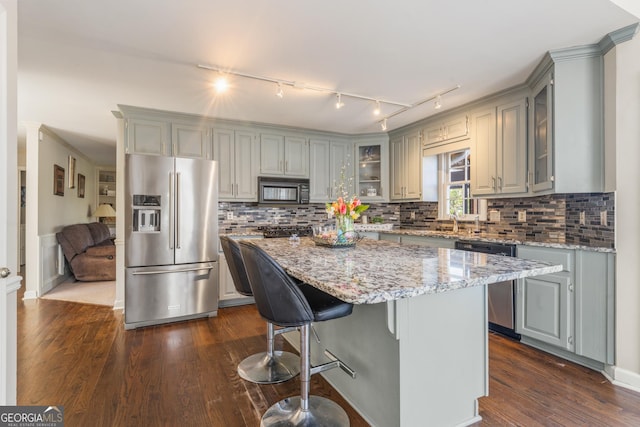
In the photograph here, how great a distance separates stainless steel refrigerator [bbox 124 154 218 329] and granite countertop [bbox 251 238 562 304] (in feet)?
6.21

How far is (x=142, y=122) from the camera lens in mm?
3619

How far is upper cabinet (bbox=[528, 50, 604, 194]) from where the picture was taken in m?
2.35

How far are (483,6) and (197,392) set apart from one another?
116 inches

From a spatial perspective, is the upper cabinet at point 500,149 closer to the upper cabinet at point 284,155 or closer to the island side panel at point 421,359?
the island side panel at point 421,359

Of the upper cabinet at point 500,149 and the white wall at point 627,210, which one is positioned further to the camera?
the upper cabinet at point 500,149

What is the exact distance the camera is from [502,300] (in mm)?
2855

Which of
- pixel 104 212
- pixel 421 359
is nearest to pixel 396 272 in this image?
pixel 421 359

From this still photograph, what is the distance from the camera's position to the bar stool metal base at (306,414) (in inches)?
64.9

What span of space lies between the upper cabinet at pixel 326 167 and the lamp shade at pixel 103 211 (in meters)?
5.30

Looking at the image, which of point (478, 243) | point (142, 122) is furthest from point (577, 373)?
point (142, 122)

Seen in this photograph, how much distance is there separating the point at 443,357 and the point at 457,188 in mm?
3051

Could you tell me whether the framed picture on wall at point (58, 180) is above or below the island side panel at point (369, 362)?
above

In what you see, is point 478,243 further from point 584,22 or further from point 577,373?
point 584,22

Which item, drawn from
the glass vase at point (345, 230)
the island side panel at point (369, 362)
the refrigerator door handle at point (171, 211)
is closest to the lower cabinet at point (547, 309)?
the glass vase at point (345, 230)
